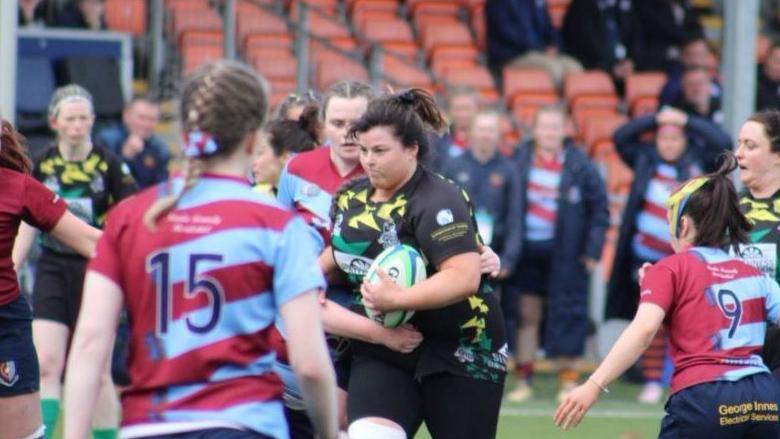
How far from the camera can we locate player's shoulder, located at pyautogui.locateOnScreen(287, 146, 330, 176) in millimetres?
6797

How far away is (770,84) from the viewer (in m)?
15.5

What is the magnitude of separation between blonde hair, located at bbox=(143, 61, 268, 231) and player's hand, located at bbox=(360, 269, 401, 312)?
163 centimetres

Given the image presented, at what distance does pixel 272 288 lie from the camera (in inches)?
166

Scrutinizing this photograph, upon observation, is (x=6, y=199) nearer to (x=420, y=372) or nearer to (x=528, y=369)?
(x=420, y=372)

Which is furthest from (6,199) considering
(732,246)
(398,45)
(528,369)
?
(398,45)

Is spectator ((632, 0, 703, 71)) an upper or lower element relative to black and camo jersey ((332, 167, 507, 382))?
lower

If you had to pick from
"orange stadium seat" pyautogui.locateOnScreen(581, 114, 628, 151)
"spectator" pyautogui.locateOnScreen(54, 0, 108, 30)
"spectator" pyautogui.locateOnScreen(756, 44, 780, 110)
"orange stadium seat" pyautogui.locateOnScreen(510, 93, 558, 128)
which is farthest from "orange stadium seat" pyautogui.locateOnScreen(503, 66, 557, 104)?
"spectator" pyautogui.locateOnScreen(54, 0, 108, 30)

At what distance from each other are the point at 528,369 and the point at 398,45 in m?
Answer: 5.37

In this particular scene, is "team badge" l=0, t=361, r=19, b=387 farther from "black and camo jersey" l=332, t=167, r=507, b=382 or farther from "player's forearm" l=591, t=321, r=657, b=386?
"player's forearm" l=591, t=321, r=657, b=386

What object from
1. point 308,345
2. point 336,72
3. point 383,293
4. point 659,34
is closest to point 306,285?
point 308,345

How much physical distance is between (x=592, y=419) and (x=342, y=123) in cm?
483

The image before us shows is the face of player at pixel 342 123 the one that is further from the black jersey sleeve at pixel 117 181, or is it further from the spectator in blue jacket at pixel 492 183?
the spectator in blue jacket at pixel 492 183

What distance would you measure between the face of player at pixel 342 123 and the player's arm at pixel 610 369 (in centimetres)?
155

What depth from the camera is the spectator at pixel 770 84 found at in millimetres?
Result: 15383
